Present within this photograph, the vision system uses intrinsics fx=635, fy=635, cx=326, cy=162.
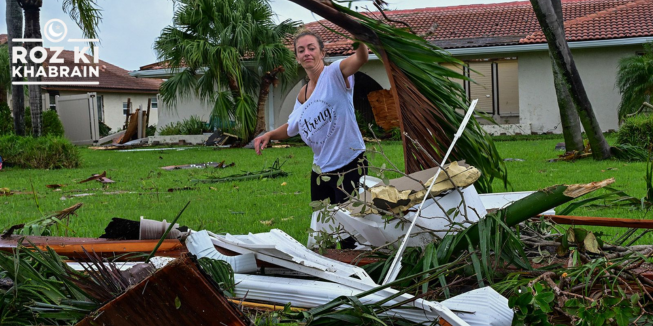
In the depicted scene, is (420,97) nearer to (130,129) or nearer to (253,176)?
(253,176)

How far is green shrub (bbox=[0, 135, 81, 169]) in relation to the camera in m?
13.6

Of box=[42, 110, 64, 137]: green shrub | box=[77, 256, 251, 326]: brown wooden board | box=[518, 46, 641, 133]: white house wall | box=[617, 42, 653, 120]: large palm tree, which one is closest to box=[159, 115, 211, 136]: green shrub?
box=[42, 110, 64, 137]: green shrub

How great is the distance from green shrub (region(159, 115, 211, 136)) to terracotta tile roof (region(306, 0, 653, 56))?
5537 mm

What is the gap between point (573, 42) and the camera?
1866 centimetres

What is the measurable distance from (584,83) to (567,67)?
10.4 metres

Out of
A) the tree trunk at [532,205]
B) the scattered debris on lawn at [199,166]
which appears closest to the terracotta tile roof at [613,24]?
the scattered debris on lawn at [199,166]

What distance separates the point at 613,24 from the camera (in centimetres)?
2019

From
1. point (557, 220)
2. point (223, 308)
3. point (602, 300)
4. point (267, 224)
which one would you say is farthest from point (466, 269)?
point (267, 224)

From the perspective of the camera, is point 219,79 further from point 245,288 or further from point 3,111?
point 245,288

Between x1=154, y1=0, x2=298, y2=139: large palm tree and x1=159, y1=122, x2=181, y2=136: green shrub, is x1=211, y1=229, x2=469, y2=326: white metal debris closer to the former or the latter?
x1=154, y1=0, x2=298, y2=139: large palm tree

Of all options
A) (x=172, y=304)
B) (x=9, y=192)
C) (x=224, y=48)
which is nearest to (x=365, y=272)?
(x=172, y=304)

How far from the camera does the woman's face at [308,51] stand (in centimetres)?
440

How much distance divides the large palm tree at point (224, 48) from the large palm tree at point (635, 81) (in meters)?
9.55

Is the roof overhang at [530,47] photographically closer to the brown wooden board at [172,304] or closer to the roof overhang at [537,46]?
the roof overhang at [537,46]
